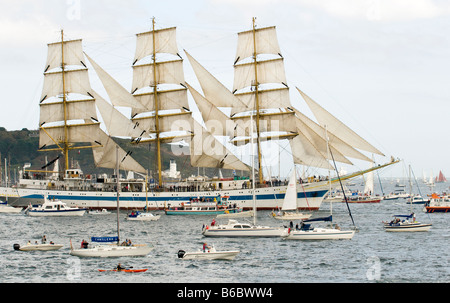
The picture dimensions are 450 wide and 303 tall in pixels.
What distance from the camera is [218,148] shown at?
279 ft

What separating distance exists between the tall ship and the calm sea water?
86.6ft

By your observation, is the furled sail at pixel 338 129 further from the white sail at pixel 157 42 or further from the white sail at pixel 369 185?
the white sail at pixel 369 185

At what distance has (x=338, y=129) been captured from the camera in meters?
75.8

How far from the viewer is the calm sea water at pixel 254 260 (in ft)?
114

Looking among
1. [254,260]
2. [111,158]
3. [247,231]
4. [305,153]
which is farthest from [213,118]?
[254,260]

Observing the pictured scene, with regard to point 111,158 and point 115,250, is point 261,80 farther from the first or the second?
point 115,250

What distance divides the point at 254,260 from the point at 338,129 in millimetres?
39129

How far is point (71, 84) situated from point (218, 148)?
24.3 m

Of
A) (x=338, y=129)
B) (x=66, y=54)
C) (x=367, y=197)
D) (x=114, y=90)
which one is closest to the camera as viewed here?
(x=338, y=129)

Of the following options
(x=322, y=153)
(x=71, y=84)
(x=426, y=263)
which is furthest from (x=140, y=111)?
(x=426, y=263)

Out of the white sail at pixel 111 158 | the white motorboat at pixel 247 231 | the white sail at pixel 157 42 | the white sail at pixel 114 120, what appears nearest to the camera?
the white motorboat at pixel 247 231

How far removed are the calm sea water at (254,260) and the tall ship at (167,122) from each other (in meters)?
26.4

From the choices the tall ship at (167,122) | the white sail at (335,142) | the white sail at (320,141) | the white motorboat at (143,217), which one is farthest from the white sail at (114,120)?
the white sail at (335,142)

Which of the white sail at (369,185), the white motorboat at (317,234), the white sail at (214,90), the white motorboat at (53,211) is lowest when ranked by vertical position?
the white motorboat at (317,234)
